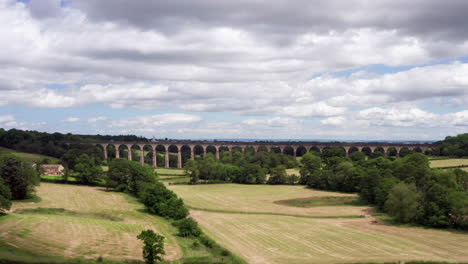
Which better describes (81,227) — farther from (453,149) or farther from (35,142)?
(453,149)

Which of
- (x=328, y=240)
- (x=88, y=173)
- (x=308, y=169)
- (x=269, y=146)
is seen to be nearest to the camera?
(x=328, y=240)

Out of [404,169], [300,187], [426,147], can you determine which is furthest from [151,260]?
[426,147]

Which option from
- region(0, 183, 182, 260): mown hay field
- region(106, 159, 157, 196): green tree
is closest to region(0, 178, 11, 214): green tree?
region(0, 183, 182, 260): mown hay field

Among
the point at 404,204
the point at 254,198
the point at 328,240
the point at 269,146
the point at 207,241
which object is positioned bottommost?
the point at 254,198

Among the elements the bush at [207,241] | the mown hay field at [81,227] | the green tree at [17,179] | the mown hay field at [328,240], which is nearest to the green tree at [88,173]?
the mown hay field at [81,227]

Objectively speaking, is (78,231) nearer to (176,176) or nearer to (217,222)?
(217,222)

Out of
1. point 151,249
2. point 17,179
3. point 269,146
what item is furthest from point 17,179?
point 269,146

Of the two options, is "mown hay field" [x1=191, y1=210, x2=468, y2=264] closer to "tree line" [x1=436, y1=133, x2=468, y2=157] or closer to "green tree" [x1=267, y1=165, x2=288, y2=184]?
"green tree" [x1=267, y1=165, x2=288, y2=184]

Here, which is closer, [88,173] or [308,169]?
[88,173]
